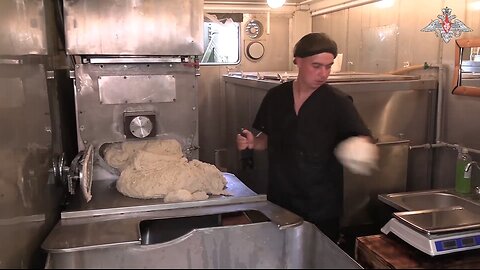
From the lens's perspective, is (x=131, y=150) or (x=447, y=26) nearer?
(x=131, y=150)

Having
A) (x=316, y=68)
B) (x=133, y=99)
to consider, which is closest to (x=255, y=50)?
(x=316, y=68)

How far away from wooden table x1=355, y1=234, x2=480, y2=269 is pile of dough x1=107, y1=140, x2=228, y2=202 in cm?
73

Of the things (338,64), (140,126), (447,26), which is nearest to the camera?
(140,126)

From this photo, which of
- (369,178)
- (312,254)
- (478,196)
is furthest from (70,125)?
(478,196)

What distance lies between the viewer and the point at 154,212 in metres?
1.46

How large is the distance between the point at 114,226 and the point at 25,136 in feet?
1.23

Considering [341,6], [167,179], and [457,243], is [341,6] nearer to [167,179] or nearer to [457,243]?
[457,243]

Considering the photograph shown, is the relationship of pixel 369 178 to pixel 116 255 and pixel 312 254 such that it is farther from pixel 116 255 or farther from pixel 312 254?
pixel 116 255

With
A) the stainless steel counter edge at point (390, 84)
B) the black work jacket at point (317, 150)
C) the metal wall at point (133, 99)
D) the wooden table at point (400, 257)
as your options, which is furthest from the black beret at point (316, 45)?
the wooden table at point (400, 257)

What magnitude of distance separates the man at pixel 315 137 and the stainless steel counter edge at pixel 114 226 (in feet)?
1.72

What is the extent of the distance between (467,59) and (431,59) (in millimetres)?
334

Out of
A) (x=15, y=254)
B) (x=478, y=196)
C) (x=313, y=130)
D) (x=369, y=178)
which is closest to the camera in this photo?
(x=15, y=254)

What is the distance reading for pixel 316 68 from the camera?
6.51 ft

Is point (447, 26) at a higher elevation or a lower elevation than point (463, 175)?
higher
